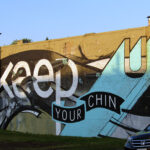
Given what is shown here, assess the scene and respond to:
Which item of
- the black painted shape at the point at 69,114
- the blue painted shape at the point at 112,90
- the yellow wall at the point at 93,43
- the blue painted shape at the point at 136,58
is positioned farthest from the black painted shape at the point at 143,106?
the black painted shape at the point at 69,114

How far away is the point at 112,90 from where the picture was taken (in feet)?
70.8

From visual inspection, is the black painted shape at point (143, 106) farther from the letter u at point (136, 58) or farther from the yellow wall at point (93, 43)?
the yellow wall at point (93, 43)

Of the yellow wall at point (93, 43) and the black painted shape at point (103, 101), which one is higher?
the yellow wall at point (93, 43)

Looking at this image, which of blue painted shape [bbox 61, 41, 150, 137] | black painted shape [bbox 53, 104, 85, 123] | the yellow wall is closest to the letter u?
blue painted shape [bbox 61, 41, 150, 137]

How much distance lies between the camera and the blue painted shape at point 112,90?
67.4ft

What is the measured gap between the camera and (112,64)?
2175 cm

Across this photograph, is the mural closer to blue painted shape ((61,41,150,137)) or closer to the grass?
blue painted shape ((61,41,150,137))

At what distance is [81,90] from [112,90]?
2328 mm

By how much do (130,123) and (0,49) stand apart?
42.0 feet

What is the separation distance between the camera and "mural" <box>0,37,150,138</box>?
20.6 m

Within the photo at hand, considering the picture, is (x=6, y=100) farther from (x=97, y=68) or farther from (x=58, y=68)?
(x=97, y=68)

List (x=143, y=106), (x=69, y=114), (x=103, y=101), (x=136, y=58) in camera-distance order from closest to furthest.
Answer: (x=143, y=106) → (x=136, y=58) → (x=103, y=101) → (x=69, y=114)

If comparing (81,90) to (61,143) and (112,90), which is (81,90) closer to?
(112,90)

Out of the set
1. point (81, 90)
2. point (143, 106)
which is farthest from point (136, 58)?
point (81, 90)
